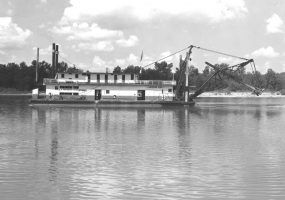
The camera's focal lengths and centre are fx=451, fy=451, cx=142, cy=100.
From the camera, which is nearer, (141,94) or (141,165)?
(141,165)

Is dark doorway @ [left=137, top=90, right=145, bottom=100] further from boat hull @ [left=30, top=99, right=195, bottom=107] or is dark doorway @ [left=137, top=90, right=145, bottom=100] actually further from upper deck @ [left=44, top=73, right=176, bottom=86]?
boat hull @ [left=30, top=99, right=195, bottom=107]

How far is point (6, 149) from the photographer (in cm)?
2969

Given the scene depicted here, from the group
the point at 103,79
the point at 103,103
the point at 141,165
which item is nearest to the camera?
the point at 141,165

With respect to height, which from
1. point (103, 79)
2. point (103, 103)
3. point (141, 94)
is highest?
point (103, 79)

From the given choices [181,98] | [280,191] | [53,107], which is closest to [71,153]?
[280,191]

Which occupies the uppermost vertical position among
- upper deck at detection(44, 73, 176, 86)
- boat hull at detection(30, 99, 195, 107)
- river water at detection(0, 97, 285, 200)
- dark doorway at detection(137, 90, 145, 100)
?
upper deck at detection(44, 73, 176, 86)

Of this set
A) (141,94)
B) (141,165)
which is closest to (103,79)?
(141,94)

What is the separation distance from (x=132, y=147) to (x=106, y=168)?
7.89 metres

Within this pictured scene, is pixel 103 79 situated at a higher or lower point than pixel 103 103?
higher

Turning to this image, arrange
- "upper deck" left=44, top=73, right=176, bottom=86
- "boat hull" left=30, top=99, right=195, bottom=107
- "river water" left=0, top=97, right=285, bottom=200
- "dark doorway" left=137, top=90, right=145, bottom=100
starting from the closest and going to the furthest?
1. "river water" left=0, top=97, right=285, bottom=200
2. "boat hull" left=30, top=99, right=195, bottom=107
3. "upper deck" left=44, top=73, right=176, bottom=86
4. "dark doorway" left=137, top=90, right=145, bottom=100

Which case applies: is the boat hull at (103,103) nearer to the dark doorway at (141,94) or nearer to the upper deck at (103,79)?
the dark doorway at (141,94)

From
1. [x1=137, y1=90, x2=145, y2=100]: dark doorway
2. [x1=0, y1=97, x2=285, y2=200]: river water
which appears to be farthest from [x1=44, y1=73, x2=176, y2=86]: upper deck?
[x1=0, y1=97, x2=285, y2=200]: river water

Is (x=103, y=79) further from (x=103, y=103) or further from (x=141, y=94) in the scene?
(x=141, y=94)

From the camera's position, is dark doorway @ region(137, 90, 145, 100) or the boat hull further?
dark doorway @ region(137, 90, 145, 100)
